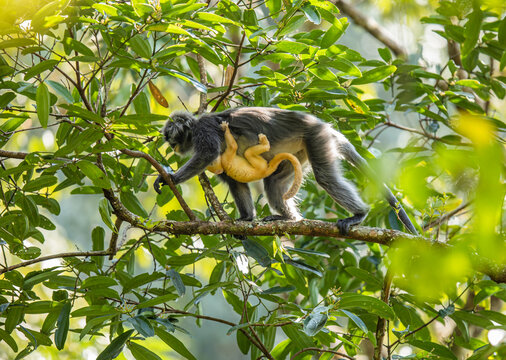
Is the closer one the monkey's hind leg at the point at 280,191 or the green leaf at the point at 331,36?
the green leaf at the point at 331,36

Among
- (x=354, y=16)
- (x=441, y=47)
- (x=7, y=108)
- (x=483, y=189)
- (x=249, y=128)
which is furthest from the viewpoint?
(x=354, y=16)

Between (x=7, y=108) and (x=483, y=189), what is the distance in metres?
3.06

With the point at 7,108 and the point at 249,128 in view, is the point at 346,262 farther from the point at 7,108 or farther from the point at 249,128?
the point at 7,108

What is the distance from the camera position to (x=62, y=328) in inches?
109

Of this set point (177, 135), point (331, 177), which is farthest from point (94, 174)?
point (331, 177)

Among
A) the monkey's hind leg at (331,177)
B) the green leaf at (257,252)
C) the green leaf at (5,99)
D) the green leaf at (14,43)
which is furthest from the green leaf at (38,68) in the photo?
the monkey's hind leg at (331,177)

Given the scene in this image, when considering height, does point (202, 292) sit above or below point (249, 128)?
below

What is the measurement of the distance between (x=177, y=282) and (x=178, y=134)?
1.64 metres

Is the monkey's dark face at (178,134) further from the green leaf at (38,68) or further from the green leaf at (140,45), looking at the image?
the green leaf at (38,68)

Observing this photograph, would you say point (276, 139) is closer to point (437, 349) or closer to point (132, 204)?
point (132, 204)

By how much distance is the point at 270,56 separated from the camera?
3.24 meters

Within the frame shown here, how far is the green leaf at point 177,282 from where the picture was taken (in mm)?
2885

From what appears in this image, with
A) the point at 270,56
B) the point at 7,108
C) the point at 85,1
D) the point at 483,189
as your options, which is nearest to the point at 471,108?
the point at 270,56

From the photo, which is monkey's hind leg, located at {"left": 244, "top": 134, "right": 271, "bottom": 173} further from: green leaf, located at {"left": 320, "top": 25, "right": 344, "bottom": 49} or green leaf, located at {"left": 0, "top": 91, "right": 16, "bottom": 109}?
green leaf, located at {"left": 0, "top": 91, "right": 16, "bottom": 109}
